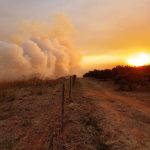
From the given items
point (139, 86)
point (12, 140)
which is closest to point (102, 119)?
point (12, 140)

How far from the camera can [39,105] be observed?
25828 mm

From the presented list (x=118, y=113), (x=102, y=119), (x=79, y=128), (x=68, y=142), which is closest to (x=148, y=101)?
(x=118, y=113)

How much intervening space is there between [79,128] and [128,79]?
1191 inches

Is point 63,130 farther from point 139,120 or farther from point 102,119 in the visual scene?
point 139,120

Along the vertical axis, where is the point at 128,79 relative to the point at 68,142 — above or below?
above

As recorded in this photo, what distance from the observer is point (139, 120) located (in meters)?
19.3

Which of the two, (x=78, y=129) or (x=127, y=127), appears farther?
(x=127, y=127)

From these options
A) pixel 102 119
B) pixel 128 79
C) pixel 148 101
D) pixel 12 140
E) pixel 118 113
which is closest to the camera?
pixel 12 140

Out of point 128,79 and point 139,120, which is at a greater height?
point 128,79

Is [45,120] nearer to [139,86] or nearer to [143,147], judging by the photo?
[143,147]

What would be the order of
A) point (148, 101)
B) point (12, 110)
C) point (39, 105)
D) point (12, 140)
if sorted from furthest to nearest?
point (148, 101) → point (39, 105) → point (12, 110) → point (12, 140)

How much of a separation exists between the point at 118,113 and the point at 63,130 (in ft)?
20.5

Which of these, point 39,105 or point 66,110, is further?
point 39,105

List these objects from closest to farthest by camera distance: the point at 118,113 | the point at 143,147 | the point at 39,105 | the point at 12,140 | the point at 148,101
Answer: the point at 143,147, the point at 12,140, the point at 118,113, the point at 39,105, the point at 148,101
